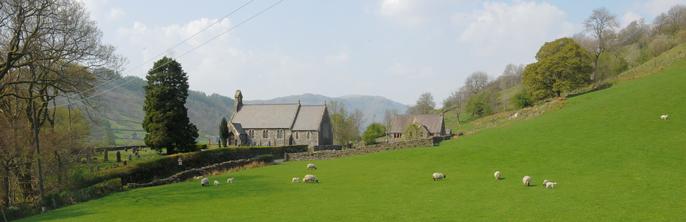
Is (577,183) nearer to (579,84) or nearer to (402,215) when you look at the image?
(402,215)

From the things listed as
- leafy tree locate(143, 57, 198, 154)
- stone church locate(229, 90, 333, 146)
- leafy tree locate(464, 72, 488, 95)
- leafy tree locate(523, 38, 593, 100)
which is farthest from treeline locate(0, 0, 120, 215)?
leafy tree locate(464, 72, 488, 95)

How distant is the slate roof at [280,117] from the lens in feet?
296

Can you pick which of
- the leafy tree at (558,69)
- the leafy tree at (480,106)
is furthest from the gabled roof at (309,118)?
the leafy tree at (480,106)

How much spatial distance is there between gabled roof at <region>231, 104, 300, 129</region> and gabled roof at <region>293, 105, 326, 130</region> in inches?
40.7

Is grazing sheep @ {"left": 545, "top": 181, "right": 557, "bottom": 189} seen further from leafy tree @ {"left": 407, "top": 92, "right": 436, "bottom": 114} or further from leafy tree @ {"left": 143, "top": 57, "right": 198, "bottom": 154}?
leafy tree @ {"left": 407, "top": 92, "right": 436, "bottom": 114}

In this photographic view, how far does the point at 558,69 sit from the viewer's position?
70688 mm

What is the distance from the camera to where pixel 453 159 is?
Answer: 4028 cm

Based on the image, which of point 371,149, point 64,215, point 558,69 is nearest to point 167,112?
point 371,149

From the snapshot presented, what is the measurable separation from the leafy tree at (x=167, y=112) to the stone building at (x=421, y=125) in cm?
3514

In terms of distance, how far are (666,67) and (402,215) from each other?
59877 mm

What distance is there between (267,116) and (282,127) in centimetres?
413

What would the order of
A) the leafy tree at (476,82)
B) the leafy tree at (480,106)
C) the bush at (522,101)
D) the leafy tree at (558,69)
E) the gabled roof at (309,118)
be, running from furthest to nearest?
the leafy tree at (476,82), the leafy tree at (480,106), the bush at (522,101), the gabled roof at (309,118), the leafy tree at (558,69)

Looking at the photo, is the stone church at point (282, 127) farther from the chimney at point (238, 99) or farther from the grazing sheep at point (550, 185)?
the grazing sheep at point (550, 185)

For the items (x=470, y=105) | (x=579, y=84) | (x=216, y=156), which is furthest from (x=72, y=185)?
(x=470, y=105)
